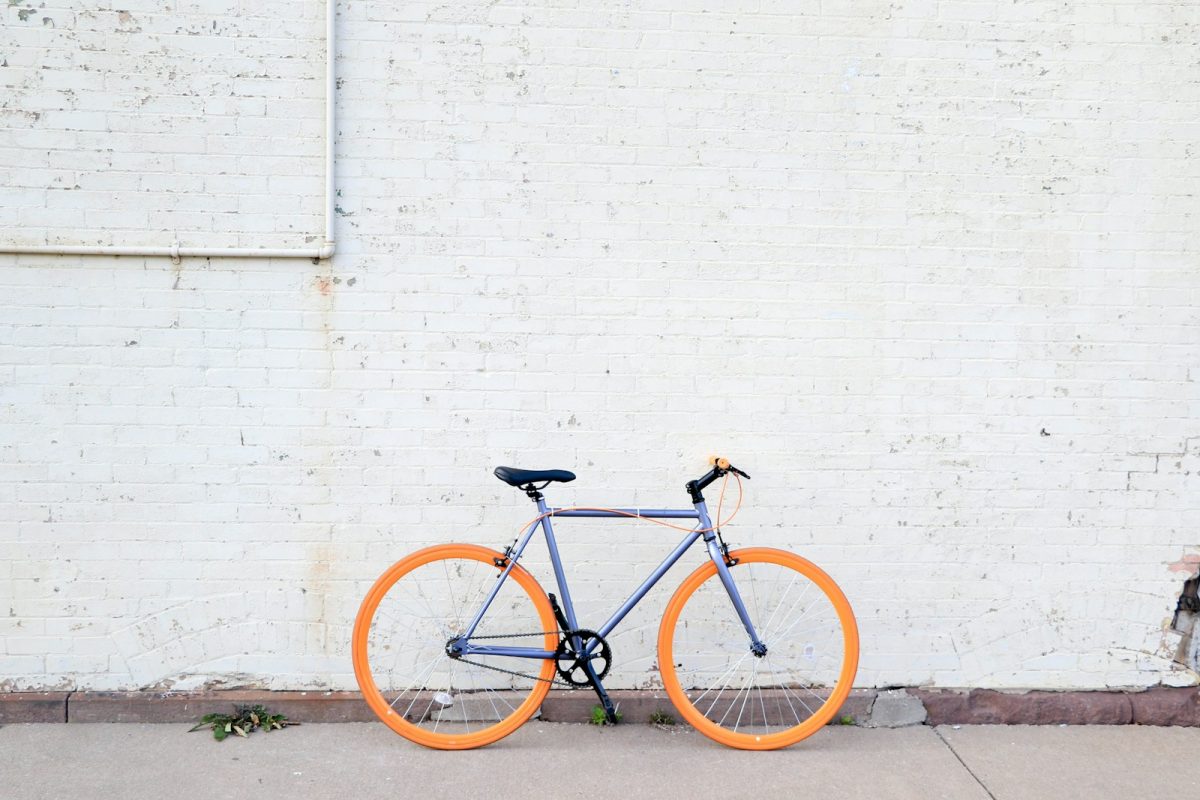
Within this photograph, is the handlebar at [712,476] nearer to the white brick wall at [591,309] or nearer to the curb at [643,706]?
the white brick wall at [591,309]

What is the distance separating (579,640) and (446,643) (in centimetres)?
55

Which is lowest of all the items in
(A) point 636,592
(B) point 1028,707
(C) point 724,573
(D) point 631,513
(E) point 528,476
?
(B) point 1028,707

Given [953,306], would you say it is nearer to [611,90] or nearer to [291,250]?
[611,90]

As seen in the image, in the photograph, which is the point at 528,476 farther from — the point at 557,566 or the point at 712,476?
the point at 712,476

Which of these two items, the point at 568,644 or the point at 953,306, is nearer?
the point at 568,644

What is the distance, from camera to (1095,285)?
163 inches

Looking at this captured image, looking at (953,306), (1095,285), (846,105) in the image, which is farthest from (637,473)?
(1095,285)

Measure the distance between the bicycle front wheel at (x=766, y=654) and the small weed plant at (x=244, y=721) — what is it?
1.70 m

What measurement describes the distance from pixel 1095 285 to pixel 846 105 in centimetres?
134

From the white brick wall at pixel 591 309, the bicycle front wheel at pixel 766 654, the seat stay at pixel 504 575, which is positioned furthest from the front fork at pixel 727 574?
the seat stay at pixel 504 575

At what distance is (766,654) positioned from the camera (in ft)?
13.2

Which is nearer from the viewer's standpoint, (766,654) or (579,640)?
(579,640)

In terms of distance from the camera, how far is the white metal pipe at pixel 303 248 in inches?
152

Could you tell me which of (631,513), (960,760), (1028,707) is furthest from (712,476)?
(1028,707)
